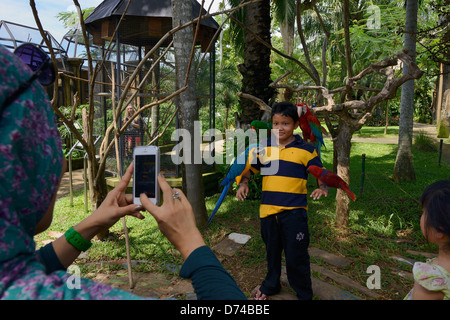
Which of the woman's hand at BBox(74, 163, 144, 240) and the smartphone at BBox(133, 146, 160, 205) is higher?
the smartphone at BBox(133, 146, 160, 205)

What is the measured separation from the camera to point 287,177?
8.34 ft

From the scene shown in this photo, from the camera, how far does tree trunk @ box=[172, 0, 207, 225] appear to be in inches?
150

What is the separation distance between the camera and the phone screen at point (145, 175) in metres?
1.22

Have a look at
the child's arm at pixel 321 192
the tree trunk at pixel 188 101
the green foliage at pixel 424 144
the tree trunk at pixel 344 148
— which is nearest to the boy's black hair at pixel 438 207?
the child's arm at pixel 321 192

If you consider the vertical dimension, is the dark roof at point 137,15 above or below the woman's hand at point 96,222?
above

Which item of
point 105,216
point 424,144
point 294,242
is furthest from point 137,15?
point 424,144

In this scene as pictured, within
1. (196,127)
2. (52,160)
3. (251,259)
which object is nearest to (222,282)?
(52,160)

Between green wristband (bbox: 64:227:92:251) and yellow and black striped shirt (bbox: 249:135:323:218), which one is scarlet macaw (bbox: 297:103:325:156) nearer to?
yellow and black striped shirt (bbox: 249:135:323:218)

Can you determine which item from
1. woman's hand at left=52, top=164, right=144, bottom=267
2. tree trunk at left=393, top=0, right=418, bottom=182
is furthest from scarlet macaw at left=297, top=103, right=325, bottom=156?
tree trunk at left=393, top=0, right=418, bottom=182

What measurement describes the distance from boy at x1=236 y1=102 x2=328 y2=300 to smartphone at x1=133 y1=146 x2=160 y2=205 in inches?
54.4

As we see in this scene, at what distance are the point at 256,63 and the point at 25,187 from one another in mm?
5695

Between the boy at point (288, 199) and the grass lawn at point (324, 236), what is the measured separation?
0.65 m

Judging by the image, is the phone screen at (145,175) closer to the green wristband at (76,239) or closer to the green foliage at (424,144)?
the green wristband at (76,239)

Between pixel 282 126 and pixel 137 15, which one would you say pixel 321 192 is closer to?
pixel 282 126
